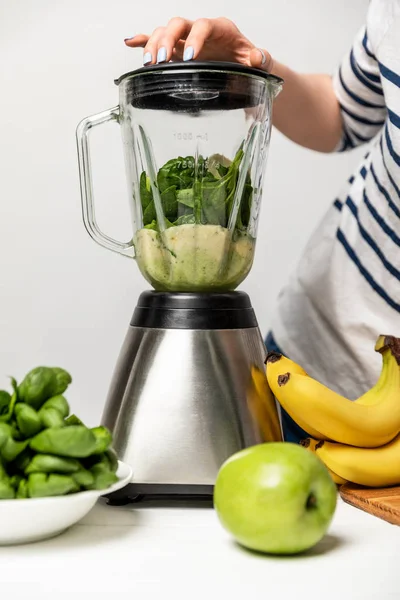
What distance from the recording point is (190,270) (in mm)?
802

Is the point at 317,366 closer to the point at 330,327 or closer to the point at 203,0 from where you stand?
the point at 330,327

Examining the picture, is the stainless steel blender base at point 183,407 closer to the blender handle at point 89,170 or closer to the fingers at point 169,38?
the blender handle at point 89,170

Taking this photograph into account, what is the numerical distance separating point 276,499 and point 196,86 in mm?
431

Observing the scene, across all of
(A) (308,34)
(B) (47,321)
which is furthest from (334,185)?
(B) (47,321)

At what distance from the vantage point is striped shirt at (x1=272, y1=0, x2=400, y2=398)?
3.38 ft

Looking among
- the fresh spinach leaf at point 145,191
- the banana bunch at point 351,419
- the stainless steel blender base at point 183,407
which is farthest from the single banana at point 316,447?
the fresh spinach leaf at point 145,191

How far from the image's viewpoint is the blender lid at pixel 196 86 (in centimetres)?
77

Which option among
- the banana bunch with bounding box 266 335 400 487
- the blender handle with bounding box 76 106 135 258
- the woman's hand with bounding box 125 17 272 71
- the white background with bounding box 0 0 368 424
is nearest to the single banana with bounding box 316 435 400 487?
the banana bunch with bounding box 266 335 400 487

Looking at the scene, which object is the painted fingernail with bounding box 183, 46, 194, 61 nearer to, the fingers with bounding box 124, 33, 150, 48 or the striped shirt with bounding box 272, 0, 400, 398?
the fingers with bounding box 124, 33, 150, 48

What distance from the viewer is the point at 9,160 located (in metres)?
1.49

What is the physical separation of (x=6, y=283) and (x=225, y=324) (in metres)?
0.85

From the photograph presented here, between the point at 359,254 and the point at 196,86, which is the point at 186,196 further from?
the point at 359,254

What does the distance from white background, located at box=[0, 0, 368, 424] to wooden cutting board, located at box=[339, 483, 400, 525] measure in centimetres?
77

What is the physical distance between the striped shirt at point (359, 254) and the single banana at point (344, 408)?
0.20 m
